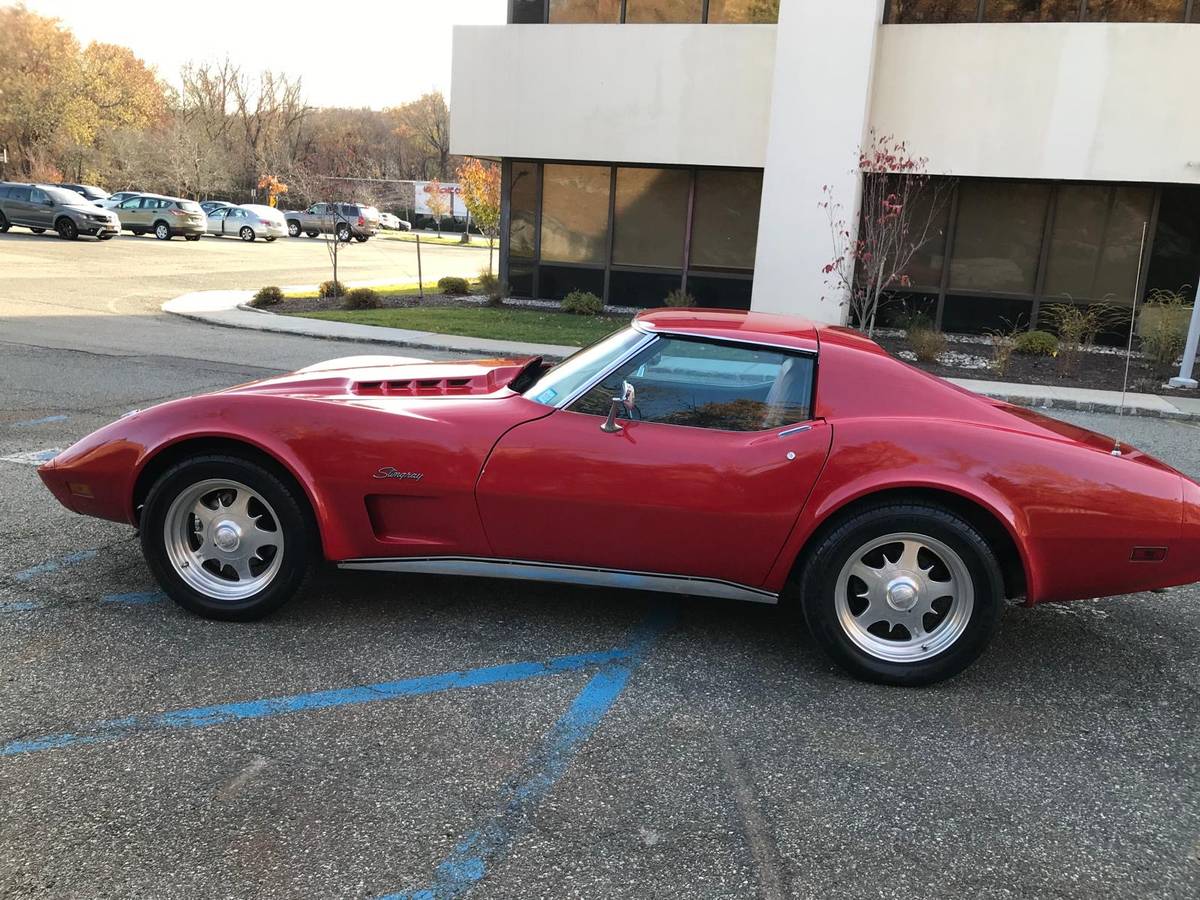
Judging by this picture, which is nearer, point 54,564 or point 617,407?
point 617,407

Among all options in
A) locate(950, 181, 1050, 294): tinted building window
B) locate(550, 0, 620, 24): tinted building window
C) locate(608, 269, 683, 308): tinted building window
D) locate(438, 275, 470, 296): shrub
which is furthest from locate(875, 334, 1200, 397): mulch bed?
locate(438, 275, 470, 296): shrub

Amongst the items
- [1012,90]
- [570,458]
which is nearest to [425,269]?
[1012,90]

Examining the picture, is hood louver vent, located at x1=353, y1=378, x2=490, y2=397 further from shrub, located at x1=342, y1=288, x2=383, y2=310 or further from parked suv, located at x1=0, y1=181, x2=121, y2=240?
parked suv, located at x1=0, y1=181, x2=121, y2=240

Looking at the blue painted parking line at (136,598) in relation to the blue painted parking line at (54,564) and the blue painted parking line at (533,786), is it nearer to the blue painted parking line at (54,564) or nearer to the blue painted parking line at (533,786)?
the blue painted parking line at (54,564)

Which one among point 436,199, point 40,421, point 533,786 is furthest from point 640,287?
point 436,199

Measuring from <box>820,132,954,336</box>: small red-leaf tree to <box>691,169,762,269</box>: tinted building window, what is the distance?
2466 millimetres

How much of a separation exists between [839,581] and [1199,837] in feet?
4.47

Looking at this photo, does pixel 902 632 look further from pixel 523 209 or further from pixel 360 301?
pixel 523 209

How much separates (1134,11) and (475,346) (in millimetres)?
12397

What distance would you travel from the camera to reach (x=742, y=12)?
16969mm

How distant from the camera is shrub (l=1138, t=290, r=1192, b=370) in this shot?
13.7m

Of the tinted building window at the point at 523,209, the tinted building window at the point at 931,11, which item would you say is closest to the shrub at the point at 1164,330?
the tinted building window at the point at 931,11

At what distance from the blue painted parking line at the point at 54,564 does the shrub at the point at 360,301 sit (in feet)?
43.6

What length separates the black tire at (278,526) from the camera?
147 inches
